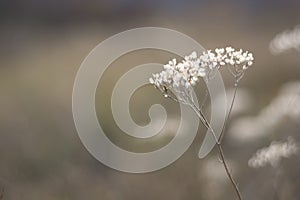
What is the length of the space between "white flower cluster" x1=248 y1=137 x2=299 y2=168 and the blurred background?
1.3 inches

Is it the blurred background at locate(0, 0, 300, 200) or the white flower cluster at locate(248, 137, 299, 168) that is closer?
the white flower cluster at locate(248, 137, 299, 168)

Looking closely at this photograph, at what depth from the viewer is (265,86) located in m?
2.20

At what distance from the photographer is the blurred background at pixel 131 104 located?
5.31ft

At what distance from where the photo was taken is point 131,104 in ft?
6.77

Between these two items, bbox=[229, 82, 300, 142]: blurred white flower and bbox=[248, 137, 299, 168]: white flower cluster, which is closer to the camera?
bbox=[248, 137, 299, 168]: white flower cluster

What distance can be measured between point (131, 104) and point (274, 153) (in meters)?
0.74

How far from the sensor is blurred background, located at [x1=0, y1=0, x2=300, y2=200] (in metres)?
1.62

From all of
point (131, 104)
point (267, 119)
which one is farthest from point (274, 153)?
point (131, 104)

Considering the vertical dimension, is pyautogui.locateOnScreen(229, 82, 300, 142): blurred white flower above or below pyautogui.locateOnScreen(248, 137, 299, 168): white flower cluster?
above

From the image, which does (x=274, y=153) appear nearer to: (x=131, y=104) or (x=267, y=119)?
(x=267, y=119)

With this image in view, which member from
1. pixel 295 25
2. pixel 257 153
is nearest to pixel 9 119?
pixel 257 153

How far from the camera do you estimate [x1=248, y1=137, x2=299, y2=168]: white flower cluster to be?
1.45m

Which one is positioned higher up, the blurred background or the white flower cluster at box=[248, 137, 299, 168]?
the blurred background

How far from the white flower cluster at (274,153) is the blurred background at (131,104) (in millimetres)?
33
